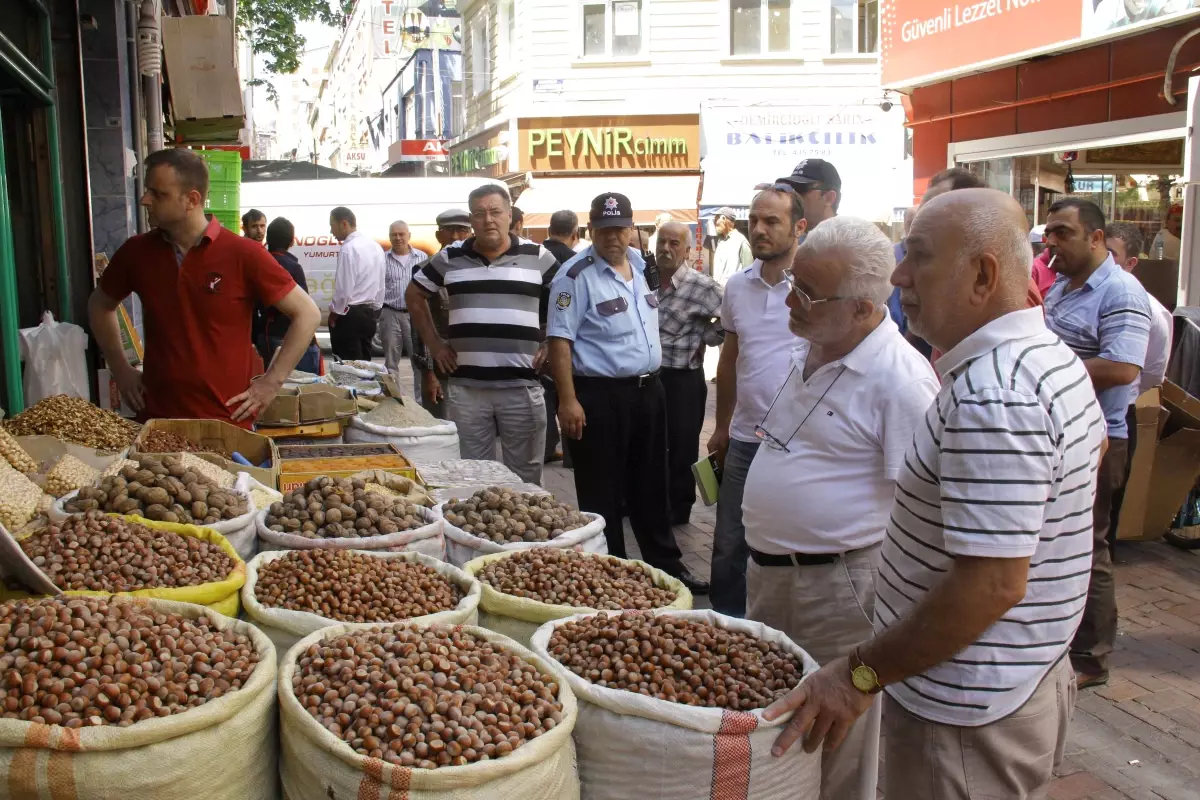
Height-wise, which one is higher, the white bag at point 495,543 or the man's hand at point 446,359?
the man's hand at point 446,359

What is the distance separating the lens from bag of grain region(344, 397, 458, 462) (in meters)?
5.67

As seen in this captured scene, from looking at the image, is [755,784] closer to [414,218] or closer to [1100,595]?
[1100,595]

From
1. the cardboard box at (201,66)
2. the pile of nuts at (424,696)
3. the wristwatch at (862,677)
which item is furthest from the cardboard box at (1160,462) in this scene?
the cardboard box at (201,66)

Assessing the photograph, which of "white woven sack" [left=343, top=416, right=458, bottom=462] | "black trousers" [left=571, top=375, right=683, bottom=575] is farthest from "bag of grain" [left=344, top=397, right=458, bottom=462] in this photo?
"black trousers" [left=571, top=375, right=683, bottom=575]

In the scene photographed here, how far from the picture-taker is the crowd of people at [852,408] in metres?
2.02

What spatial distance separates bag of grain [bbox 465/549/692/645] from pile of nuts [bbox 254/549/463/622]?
0.12 m

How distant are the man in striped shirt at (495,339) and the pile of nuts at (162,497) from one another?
2.52 metres

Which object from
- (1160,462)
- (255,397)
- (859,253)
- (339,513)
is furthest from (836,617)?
(1160,462)

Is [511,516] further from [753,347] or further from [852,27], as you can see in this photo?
[852,27]

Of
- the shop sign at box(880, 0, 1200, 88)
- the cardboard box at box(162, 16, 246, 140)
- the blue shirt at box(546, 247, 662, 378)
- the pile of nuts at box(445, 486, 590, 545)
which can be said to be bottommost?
the pile of nuts at box(445, 486, 590, 545)

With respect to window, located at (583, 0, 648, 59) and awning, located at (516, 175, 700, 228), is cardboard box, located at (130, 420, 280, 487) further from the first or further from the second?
window, located at (583, 0, 648, 59)

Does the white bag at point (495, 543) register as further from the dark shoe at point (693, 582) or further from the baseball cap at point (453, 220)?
the baseball cap at point (453, 220)

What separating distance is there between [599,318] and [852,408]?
117 inches

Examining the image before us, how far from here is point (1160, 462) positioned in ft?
21.4
